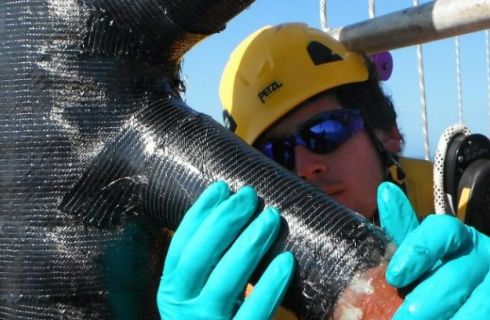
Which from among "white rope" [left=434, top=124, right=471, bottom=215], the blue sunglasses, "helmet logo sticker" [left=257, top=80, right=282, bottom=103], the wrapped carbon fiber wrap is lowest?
"white rope" [left=434, top=124, right=471, bottom=215]

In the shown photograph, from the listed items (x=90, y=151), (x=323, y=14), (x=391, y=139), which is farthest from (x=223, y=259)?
(x=323, y=14)

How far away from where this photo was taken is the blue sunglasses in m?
2.57

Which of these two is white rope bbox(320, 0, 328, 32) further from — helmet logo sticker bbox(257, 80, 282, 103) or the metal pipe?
the metal pipe

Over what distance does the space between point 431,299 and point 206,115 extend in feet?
1.96

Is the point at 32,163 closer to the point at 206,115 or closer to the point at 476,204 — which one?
the point at 206,115

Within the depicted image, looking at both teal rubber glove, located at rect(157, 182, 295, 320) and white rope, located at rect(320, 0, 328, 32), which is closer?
teal rubber glove, located at rect(157, 182, 295, 320)

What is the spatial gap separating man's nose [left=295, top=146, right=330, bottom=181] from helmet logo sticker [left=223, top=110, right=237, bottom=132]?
13.0 inches

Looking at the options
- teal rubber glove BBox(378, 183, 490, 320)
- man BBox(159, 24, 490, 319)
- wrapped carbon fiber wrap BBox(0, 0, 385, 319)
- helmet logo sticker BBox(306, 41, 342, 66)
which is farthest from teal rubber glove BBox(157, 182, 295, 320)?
helmet logo sticker BBox(306, 41, 342, 66)

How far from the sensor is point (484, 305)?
3.84 feet

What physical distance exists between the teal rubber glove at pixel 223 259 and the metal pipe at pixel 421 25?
34.5 inches

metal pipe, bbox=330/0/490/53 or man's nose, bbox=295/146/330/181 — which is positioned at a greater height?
metal pipe, bbox=330/0/490/53

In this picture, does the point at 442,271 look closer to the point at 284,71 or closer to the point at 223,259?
the point at 223,259

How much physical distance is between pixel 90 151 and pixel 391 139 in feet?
6.14

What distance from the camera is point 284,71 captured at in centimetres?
271
